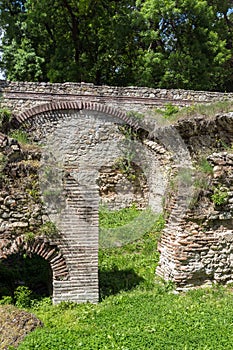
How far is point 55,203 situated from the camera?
598cm

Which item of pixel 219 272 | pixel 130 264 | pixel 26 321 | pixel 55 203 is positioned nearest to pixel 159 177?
pixel 130 264

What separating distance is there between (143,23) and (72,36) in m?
3.91

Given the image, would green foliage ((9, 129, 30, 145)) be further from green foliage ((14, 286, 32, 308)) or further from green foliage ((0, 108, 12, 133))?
green foliage ((14, 286, 32, 308))

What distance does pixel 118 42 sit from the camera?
17.7m

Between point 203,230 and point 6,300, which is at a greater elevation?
point 203,230

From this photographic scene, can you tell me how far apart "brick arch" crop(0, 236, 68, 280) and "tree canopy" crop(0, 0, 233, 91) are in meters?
11.6

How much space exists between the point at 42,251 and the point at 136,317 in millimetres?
1618

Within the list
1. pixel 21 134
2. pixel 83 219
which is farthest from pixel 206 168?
pixel 21 134

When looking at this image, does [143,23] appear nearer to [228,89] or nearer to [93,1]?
[93,1]

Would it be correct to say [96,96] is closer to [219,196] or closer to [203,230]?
[219,196]

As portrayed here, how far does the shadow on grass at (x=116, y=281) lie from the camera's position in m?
6.44

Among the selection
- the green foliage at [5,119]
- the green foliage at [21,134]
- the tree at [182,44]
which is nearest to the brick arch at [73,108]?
the green foliage at [5,119]

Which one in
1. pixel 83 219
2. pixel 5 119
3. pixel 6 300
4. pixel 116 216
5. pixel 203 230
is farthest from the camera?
pixel 5 119

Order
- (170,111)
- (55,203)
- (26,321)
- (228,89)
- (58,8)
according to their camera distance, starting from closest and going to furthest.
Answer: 1. (26,321)
2. (55,203)
3. (170,111)
4. (58,8)
5. (228,89)
